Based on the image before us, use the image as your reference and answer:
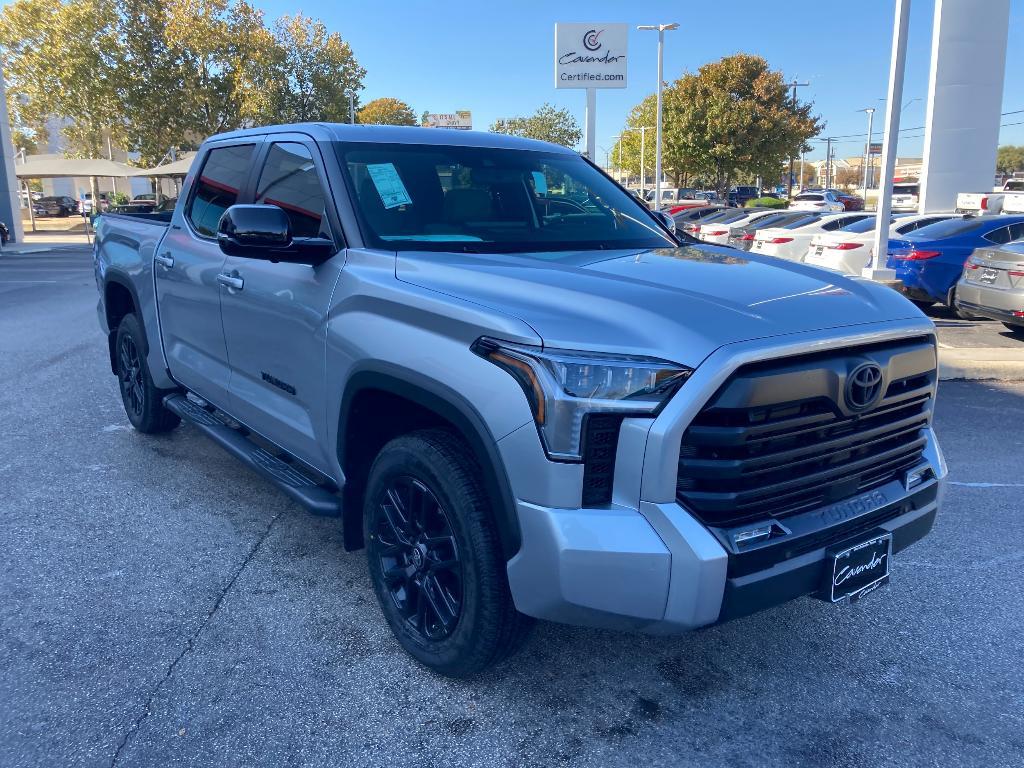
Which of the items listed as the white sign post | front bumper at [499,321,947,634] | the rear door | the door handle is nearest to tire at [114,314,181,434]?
the rear door

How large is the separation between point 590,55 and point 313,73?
21.0m

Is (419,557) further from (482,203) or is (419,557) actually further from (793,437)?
(482,203)

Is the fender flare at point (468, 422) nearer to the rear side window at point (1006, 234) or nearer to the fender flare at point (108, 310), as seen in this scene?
the fender flare at point (108, 310)

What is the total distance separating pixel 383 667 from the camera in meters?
3.05

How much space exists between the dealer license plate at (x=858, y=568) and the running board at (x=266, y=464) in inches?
70.7

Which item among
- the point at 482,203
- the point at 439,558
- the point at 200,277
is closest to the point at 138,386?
the point at 200,277

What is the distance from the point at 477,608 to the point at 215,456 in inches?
133

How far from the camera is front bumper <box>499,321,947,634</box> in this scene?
7.32ft

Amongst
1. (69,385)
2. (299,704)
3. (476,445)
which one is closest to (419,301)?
(476,445)

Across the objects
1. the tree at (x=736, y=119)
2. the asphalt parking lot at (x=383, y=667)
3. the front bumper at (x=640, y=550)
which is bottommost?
the asphalt parking lot at (x=383, y=667)

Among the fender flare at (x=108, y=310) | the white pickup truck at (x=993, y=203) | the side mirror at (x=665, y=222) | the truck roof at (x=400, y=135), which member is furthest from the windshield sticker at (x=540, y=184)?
the white pickup truck at (x=993, y=203)

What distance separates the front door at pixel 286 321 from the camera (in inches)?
129

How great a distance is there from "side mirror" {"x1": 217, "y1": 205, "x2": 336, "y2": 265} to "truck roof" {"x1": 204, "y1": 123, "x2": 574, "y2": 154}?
585 mm

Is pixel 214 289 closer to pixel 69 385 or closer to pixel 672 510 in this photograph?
pixel 672 510
